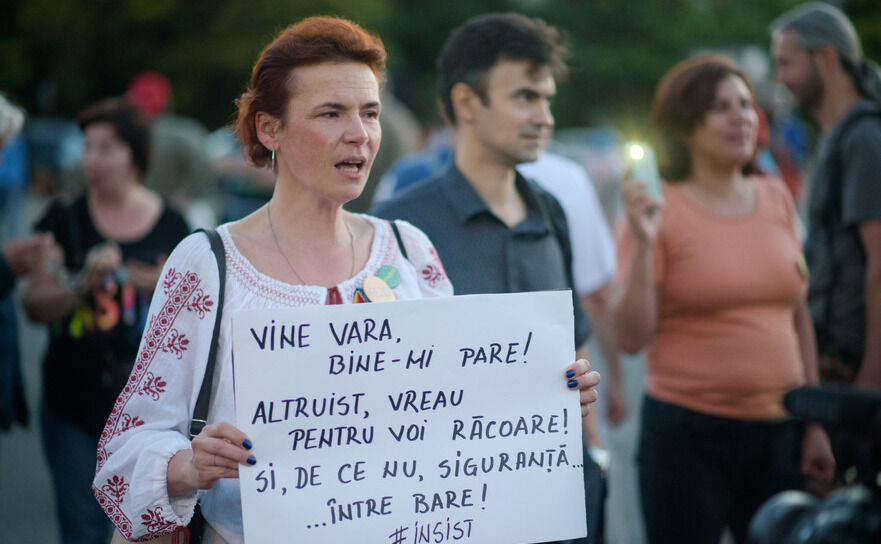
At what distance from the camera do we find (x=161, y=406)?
2246mm

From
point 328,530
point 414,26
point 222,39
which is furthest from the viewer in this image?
point 414,26

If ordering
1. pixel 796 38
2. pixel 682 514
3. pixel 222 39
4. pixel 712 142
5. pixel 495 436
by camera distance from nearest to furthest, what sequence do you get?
pixel 495 436, pixel 682 514, pixel 712 142, pixel 796 38, pixel 222 39

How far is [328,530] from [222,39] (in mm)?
31114

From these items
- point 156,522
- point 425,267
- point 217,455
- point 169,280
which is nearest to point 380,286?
point 425,267

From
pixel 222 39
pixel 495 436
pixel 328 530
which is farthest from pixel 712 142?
pixel 222 39

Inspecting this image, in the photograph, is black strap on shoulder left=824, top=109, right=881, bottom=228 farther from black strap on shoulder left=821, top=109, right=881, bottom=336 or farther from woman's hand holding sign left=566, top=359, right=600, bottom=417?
woman's hand holding sign left=566, top=359, right=600, bottom=417

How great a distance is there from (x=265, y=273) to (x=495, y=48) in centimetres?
156

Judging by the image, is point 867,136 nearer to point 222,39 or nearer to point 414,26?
point 222,39

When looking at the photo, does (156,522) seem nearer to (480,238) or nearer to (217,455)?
(217,455)

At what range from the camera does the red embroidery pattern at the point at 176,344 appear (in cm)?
226

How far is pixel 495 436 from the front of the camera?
7.63ft

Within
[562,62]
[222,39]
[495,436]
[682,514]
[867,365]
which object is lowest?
[682,514]

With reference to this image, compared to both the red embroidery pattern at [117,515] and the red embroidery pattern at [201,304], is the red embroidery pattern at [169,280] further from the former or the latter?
the red embroidery pattern at [117,515]

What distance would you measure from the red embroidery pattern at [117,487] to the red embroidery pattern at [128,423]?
10 centimetres
